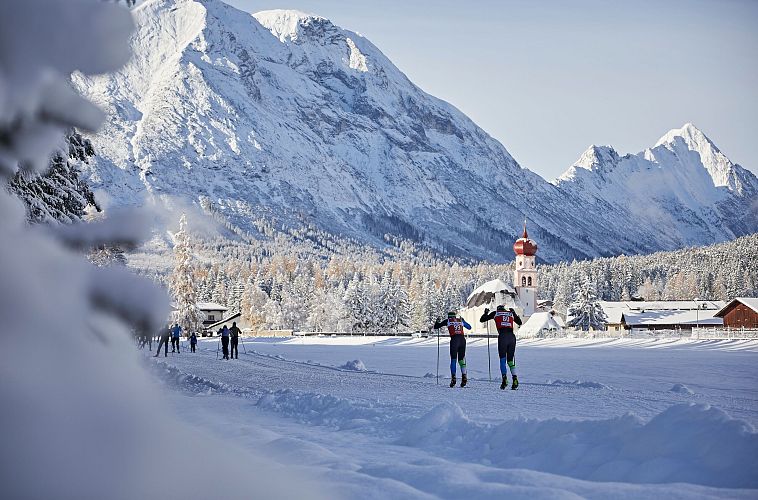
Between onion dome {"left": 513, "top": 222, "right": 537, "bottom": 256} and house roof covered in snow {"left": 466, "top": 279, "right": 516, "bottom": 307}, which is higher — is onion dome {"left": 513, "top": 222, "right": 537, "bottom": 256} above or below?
above

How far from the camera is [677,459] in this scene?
676 cm

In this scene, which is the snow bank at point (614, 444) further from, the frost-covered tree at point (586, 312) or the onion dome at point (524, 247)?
the onion dome at point (524, 247)

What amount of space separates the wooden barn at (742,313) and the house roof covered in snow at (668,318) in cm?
2232

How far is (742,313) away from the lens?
317ft

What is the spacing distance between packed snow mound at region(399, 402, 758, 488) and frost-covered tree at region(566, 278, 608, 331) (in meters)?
100

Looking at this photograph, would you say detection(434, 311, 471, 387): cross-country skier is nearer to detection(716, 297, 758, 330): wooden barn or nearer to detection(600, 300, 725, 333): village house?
detection(716, 297, 758, 330): wooden barn

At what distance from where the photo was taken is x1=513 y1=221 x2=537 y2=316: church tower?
137 metres

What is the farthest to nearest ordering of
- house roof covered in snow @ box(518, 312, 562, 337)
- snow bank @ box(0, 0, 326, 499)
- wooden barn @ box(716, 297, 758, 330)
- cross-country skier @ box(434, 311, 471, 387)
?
house roof covered in snow @ box(518, 312, 562, 337), wooden barn @ box(716, 297, 758, 330), cross-country skier @ box(434, 311, 471, 387), snow bank @ box(0, 0, 326, 499)

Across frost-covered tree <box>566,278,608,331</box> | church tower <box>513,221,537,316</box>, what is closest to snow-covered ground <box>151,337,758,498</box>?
frost-covered tree <box>566,278,608,331</box>

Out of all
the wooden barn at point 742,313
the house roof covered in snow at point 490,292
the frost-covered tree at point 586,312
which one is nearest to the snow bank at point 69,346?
the wooden barn at point 742,313

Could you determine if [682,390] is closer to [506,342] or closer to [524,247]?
[506,342]

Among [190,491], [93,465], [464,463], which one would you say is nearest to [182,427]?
[190,491]

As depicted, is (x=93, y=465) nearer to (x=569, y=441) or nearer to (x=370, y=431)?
(x=569, y=441)

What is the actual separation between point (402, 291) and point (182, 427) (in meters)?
115
